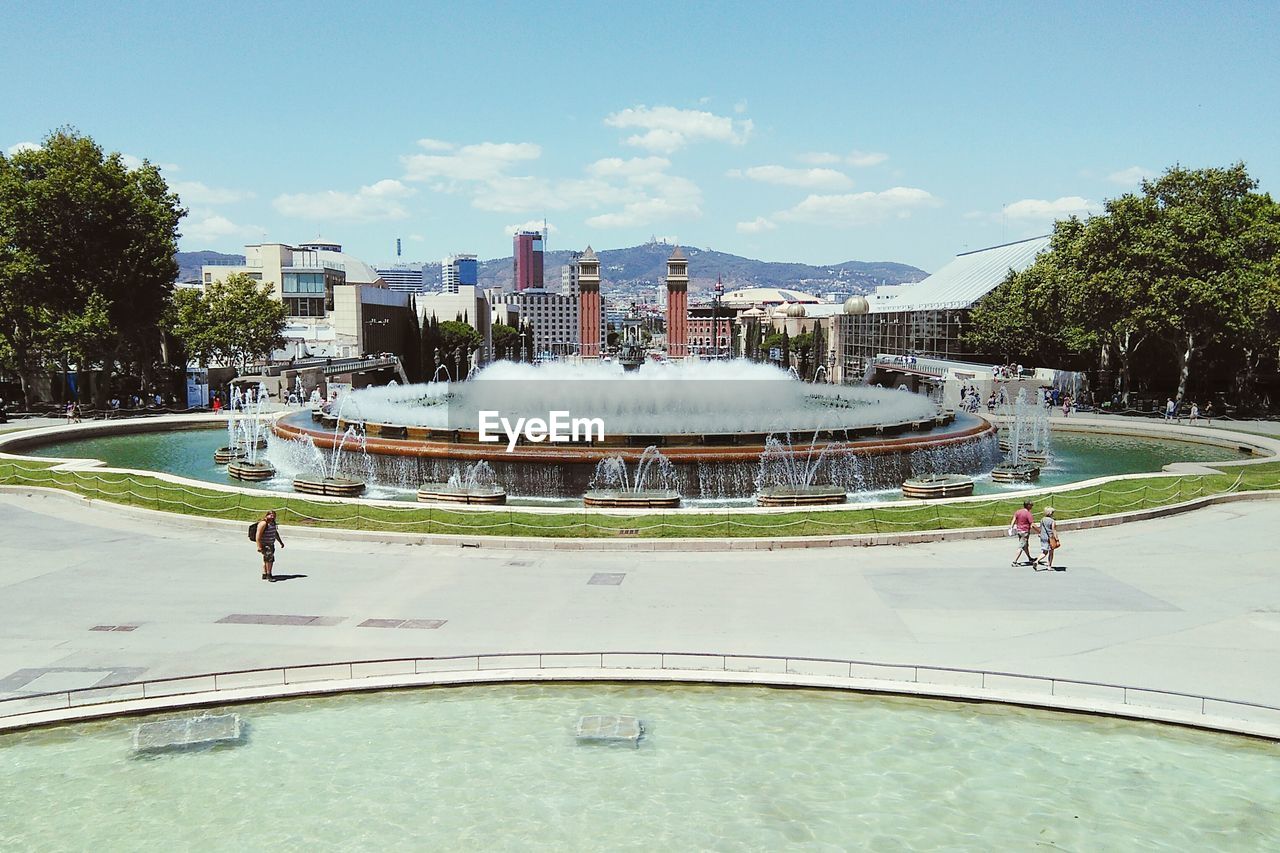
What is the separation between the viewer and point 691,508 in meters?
25.5

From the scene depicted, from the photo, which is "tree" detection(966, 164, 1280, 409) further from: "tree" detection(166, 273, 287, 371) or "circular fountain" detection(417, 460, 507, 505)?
"tree" detection(166, 273, 287, 371)

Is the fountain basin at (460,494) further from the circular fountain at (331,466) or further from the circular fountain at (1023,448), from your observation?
the circular fountain at (1023,448)

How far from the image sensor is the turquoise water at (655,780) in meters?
8.84

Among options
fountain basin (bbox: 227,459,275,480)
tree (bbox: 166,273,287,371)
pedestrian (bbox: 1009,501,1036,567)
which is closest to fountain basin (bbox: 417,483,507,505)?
fountain basin (bbox: 227,459,275,480)

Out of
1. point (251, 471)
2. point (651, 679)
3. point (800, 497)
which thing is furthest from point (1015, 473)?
point (251, 471)

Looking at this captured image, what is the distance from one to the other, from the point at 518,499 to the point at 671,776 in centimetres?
1796

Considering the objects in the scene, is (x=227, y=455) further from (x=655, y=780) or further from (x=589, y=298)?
(x=589, y=298)

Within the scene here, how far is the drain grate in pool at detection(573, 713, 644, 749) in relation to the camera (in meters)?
10.6

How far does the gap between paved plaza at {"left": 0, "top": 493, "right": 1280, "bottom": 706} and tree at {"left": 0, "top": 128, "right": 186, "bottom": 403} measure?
33.7 meters

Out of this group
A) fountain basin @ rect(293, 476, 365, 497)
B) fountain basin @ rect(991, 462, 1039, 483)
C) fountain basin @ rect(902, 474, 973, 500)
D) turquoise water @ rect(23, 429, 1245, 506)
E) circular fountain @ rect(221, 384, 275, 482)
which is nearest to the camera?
fountain basin @ rect(902, 474, 973, 500)

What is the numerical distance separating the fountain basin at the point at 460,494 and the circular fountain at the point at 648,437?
0.93ft

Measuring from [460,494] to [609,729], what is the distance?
15290 mm

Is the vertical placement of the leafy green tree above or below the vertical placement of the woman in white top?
above

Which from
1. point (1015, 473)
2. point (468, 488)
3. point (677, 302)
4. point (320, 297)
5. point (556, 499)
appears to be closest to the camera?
point (468, 488)
